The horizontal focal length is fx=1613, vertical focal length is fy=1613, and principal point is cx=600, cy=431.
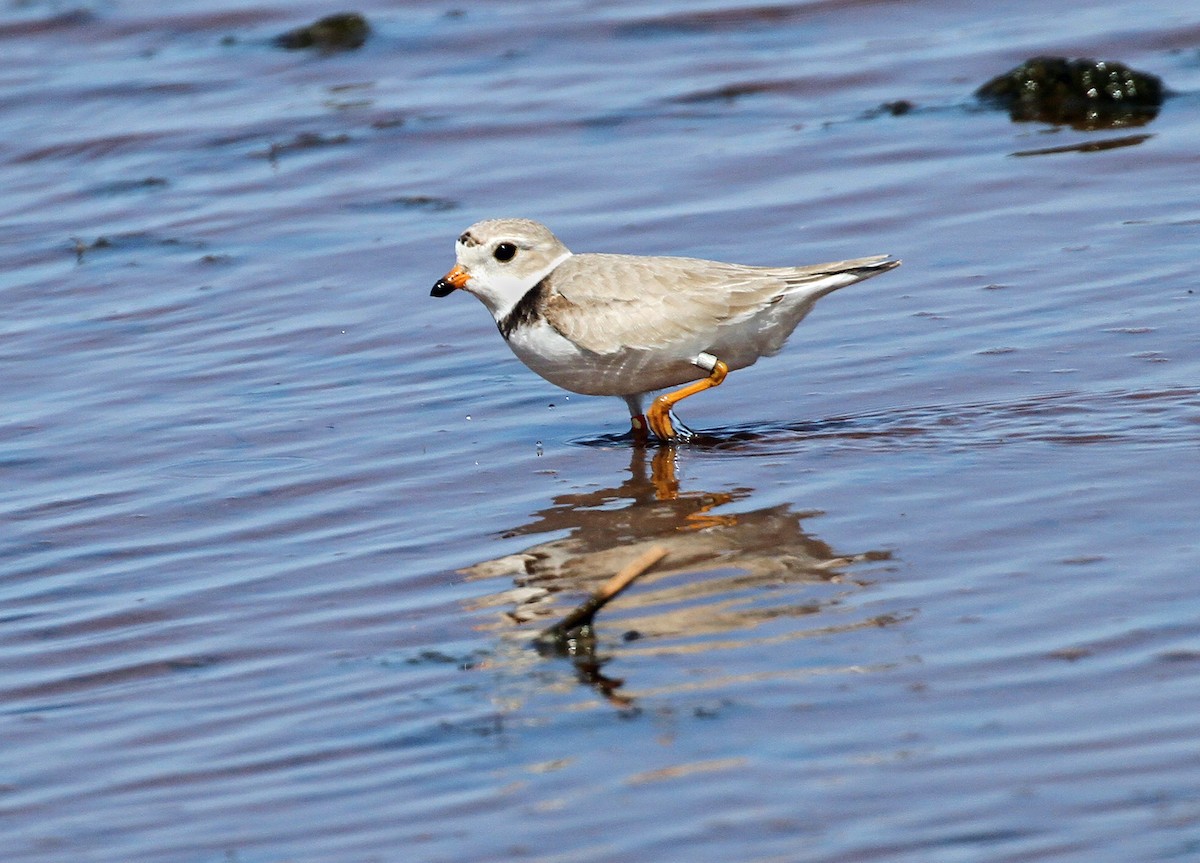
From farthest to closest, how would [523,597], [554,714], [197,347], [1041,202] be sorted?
1. [1041,202]
2. [197,347]
3. [523,597]
4. [554,714]

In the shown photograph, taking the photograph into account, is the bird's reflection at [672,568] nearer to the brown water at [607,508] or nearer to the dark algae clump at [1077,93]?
the brown water at [607,508]

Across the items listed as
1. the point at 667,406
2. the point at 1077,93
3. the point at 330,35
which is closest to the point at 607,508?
the point at 667,406

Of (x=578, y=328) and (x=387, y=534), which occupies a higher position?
(x=578, y=328)

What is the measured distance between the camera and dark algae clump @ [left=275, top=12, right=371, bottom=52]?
1659 cm

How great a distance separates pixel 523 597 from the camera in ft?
17.0

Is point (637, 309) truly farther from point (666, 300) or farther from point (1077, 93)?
point (1077, 93)

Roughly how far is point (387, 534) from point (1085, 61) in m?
8.46

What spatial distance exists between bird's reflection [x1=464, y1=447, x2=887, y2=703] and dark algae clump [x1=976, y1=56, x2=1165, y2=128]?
22.0 feet

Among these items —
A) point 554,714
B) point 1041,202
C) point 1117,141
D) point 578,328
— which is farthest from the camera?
point 1117,141

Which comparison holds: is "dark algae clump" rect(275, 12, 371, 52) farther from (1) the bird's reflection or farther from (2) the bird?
(1) the bird's reflection

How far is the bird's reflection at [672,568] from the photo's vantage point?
4.67 metres

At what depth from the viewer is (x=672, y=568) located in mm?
5266

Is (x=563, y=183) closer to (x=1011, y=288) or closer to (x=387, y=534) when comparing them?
(x=1011, y=288)

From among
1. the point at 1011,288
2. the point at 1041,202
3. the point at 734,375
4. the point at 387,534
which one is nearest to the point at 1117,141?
the point at 1041,202
